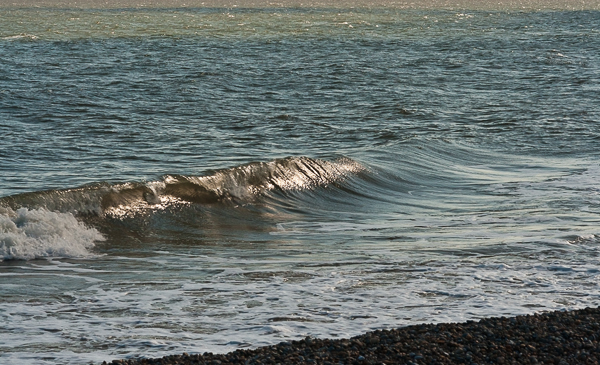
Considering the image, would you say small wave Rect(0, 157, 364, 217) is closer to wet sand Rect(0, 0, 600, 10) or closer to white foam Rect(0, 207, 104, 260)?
white foam Rect(0, 207, 104, 260)

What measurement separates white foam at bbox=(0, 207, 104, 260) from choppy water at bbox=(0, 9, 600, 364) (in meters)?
0.02

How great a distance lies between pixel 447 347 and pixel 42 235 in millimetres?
5481

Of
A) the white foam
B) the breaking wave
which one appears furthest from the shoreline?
the breaking wave

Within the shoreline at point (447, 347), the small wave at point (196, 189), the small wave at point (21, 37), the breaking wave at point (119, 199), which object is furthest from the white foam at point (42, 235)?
the small wave at point (21, 37)

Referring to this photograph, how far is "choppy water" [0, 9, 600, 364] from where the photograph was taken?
23.4ft

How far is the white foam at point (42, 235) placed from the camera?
929cm

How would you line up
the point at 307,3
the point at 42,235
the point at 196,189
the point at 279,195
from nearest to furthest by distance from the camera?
the point at 42,235 < the point at 196,189 < the point at 279,195 < the point at 307,3

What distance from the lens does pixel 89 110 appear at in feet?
63.1

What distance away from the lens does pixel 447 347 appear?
5.94 m

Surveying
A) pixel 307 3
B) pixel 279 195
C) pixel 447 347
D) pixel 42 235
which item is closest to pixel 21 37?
pixel 279 195

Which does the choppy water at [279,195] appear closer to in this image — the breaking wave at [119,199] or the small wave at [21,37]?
the breaking wave at [119,199]

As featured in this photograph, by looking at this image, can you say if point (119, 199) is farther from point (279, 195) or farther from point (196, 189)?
point (279, 195)

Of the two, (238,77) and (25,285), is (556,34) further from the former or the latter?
(25,285)

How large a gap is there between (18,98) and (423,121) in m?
9.39
